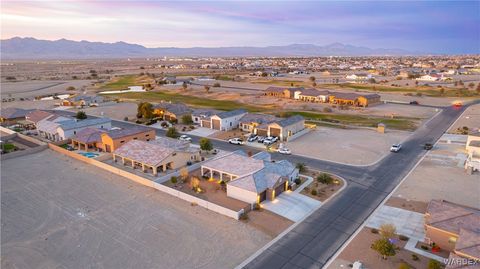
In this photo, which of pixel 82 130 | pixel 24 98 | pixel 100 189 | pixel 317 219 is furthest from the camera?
pixel 24 98

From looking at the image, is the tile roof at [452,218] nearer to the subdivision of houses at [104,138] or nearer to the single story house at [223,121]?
the single story house at [223,121]

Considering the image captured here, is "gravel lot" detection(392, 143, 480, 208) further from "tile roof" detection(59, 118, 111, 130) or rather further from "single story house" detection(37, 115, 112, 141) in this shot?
"tile roof" detection(59, 118, 111, 130)

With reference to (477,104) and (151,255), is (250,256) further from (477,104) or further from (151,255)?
(477,104)

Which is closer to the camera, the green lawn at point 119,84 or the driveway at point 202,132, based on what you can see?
the driveway at point 202,132

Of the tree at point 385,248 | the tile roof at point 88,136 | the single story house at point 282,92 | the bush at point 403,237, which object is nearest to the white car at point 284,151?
the bush at point 403,237

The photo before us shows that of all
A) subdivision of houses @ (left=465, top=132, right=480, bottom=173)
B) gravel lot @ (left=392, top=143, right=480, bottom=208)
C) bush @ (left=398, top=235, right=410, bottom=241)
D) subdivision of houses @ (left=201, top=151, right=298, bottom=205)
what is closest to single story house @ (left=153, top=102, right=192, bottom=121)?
subdivision of houses @ (left=201, top=151, right=298, bottom=205)

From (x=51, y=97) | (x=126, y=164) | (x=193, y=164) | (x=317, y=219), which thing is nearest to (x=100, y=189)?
(x=126, y=164)
